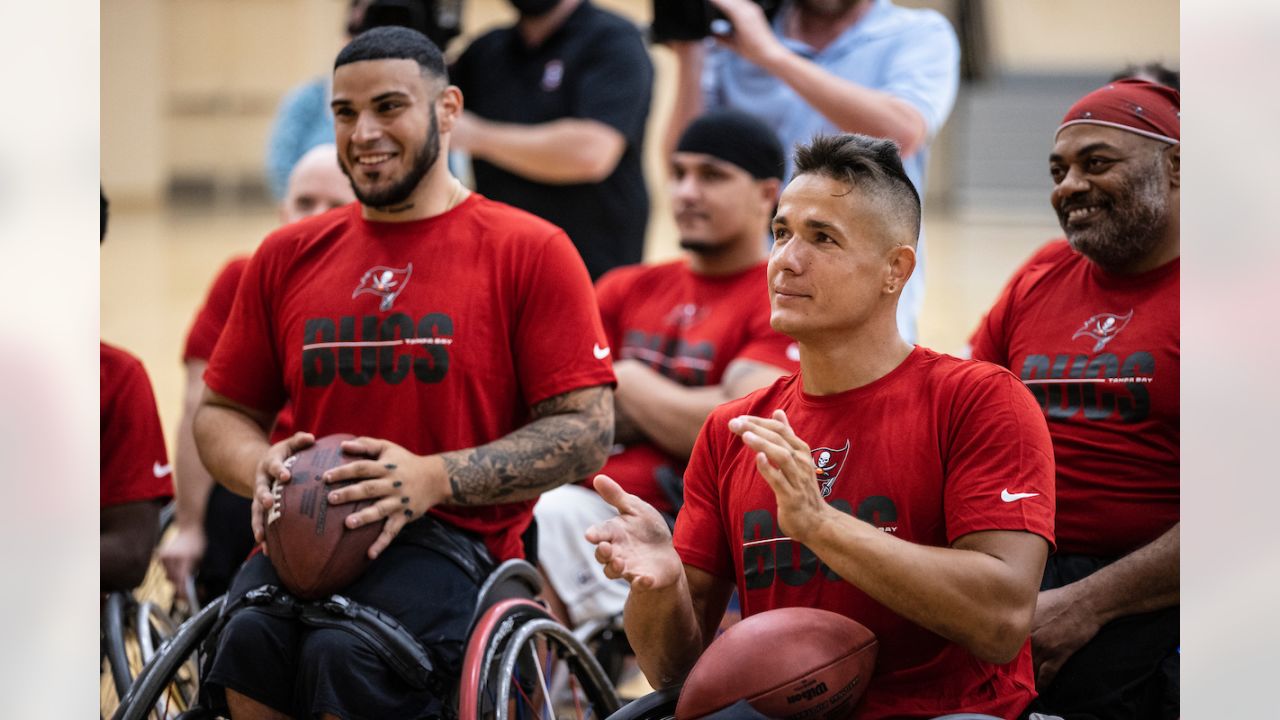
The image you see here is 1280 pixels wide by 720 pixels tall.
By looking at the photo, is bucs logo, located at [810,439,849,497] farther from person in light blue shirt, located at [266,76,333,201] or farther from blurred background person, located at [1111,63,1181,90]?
person in light blue shirt, located at [266,76,333,201]

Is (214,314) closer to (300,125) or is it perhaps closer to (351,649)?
(300,125)

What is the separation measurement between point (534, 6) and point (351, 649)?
2.78 meters

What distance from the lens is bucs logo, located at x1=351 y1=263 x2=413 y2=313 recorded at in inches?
121

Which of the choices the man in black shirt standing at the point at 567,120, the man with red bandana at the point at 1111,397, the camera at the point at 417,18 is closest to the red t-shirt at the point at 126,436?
the camera at the point at 417,18

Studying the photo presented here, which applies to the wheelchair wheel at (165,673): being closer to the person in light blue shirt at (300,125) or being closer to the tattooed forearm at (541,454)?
the tattooed forearm at (541,454)

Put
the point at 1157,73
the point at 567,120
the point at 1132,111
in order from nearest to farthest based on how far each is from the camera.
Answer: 1. the point at 1132,111
2. the point at 1157,73
3. the point at 567,120

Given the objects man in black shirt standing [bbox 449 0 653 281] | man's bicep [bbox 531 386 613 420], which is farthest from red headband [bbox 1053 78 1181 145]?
man in black shirt standing [bbox 449 0 653 281]

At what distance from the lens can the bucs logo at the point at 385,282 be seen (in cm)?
307

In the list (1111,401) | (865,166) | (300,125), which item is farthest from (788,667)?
(300,125)

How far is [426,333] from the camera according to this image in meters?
3.02

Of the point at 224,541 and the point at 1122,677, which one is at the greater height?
the point at 1122,677

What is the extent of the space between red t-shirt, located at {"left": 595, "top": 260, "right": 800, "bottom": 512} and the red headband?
1.06 meters
